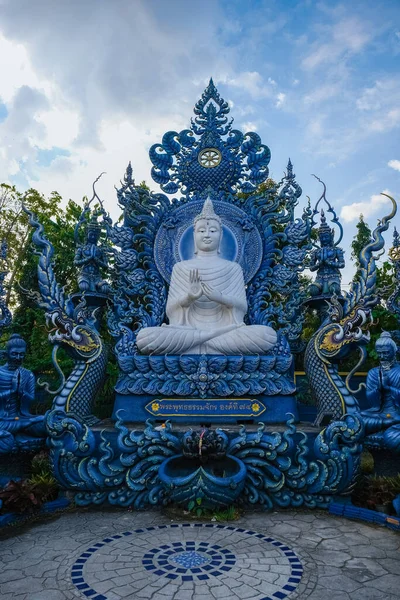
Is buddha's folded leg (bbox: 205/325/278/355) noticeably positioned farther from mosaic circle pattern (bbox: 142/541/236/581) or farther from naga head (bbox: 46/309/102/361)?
mosaic circle pattern (bbox: 142/541/236/581)

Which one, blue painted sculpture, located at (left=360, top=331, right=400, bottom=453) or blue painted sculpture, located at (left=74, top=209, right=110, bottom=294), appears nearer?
blue painted sculpture, located at (left=360, top=331, right=400, bottom=453)

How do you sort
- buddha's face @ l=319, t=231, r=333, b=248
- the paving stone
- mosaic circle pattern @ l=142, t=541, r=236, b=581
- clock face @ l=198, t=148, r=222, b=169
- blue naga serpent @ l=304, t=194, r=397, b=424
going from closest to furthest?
the paving stone → mosaic circle pattern @ l=142, t=541, r=236, b=581 → blue naga serpent @ l=304, t=194, r=397, b=424 → buddha's face @ l=319, t=231, r=333, b=248 → clock face @ l=198, t=148, r=222, b=169

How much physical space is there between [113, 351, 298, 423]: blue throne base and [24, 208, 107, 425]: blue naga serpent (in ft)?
1.70

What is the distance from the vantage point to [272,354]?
7.96 metres

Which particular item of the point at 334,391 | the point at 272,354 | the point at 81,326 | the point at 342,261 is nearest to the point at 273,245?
the point at 342,261

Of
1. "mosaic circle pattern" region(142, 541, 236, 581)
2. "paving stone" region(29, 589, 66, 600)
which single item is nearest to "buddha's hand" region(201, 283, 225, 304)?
"mosaic circle pattern" region(142, 541, 236, 581)

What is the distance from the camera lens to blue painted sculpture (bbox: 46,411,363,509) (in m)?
5.89

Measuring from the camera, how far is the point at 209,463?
604cm

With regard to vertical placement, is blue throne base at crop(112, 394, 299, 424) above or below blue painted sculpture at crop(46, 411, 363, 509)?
above

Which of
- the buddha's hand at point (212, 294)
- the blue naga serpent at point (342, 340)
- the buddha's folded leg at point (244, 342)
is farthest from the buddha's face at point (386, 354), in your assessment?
the buddha's hand at point (212, 294)

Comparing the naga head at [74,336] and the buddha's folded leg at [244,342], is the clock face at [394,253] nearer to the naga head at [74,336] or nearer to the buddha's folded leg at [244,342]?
the buddha's folded leg at [244,342]

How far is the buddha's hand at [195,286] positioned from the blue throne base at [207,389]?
1138mm

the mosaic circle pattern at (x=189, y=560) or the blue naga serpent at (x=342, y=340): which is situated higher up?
the blue naga serpent at (x=342, y=340)

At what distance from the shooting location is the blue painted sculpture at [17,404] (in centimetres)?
625
